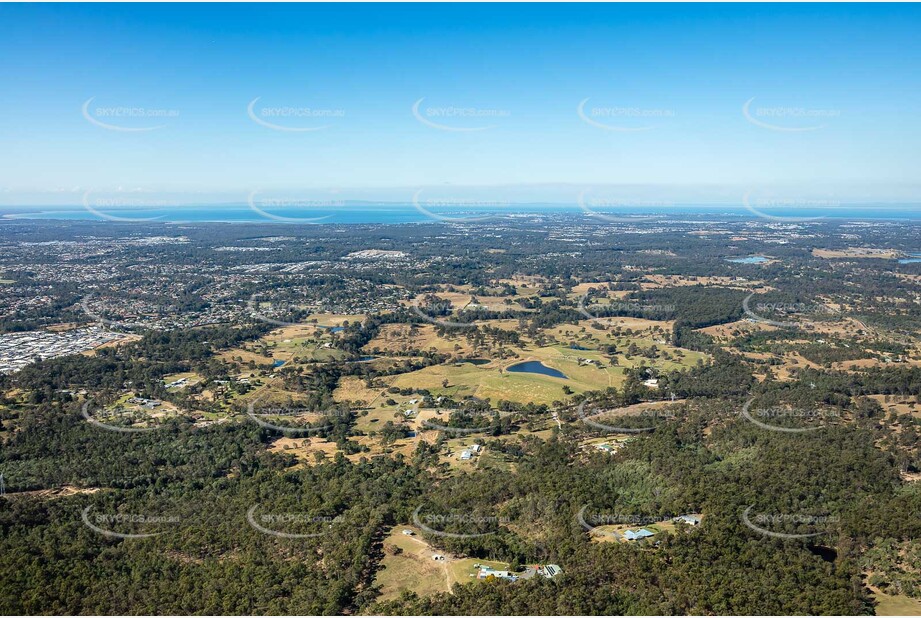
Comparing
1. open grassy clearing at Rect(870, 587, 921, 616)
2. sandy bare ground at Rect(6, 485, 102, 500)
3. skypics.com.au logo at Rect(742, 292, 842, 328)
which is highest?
skypics.com.au logo at Rect(742, 292, 842, 328)

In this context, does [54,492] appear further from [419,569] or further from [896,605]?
[896,605]

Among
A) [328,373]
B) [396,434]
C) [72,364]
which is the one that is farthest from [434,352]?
[72,364]

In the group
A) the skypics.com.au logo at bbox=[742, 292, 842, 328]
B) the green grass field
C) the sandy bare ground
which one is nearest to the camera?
the green grass field

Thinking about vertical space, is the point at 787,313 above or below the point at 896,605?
above

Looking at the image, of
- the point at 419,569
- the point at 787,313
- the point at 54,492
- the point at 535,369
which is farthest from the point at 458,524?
the point at 787,313

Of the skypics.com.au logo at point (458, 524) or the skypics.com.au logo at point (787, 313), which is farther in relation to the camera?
the skypics.com.au logo at point (787, 313)

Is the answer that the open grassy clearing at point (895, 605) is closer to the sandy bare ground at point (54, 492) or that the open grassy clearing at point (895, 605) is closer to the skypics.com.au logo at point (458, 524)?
the skypics.com.au logo at point (458, 524)

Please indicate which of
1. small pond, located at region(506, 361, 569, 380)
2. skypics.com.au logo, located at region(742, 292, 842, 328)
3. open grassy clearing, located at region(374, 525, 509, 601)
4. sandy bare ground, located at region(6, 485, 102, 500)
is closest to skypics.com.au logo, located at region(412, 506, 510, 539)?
open grassy clearing, located at region(374, 525, 509, 601)

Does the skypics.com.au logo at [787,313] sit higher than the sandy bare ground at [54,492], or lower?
higher

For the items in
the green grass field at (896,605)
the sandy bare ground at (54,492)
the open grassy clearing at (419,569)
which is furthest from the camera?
the sandy bare ground at (54,492)

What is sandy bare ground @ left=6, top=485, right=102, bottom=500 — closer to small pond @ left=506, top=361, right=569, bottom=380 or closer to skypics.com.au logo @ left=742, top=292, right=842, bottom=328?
small pond @ left=506, top=361, right=569, bottom=380

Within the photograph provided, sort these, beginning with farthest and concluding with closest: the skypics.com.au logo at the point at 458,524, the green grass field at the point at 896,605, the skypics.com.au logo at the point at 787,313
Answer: the skypics.com.au logo at the point at 787,313
the skypics.com.au logo at the point at 458,524
the green grass field at the point at 896,605

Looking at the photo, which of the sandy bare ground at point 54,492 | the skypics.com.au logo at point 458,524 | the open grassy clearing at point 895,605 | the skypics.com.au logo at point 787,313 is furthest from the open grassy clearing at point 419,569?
the skypics.com.au logo at point 787,313
